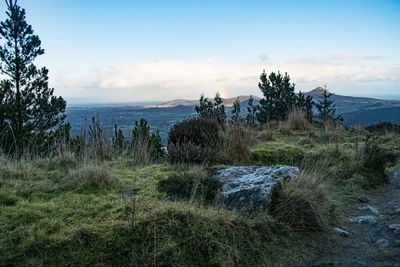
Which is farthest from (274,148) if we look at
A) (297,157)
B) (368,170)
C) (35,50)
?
(35,50)

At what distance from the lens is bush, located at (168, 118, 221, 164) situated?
675 cm

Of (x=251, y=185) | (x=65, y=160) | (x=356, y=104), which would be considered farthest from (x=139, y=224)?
(x=356, y=104)

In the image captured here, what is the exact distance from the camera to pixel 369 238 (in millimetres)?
4141

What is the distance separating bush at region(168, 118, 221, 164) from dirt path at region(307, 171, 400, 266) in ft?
9.05

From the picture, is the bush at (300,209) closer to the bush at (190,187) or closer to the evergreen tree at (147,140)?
the bush at (190,187)

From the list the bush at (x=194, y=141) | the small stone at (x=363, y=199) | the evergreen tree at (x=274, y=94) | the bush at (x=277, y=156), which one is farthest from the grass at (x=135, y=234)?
the evergreen tree at (x=274, y=94)

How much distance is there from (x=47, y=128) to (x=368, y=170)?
1443cm

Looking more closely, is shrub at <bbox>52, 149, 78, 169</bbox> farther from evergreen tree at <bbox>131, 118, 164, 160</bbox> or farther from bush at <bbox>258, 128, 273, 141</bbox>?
bush at <bbox>258, 128, 273, 141</bbox>

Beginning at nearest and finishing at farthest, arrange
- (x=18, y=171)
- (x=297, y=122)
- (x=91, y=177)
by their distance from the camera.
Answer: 1. (x=91, y=177)
2. (x=18, y=171)
3. (x=297, y=122)

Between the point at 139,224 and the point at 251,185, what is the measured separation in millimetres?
1569

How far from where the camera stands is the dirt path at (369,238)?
358 centimetres

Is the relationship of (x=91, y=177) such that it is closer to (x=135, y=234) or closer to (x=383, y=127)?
(x=135, y=234)

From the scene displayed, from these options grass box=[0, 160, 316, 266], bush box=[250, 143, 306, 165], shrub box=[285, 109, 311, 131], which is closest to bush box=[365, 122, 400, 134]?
shrub box=[285, 109, 311, 131]

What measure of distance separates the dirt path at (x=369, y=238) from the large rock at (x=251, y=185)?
2.74 feet
